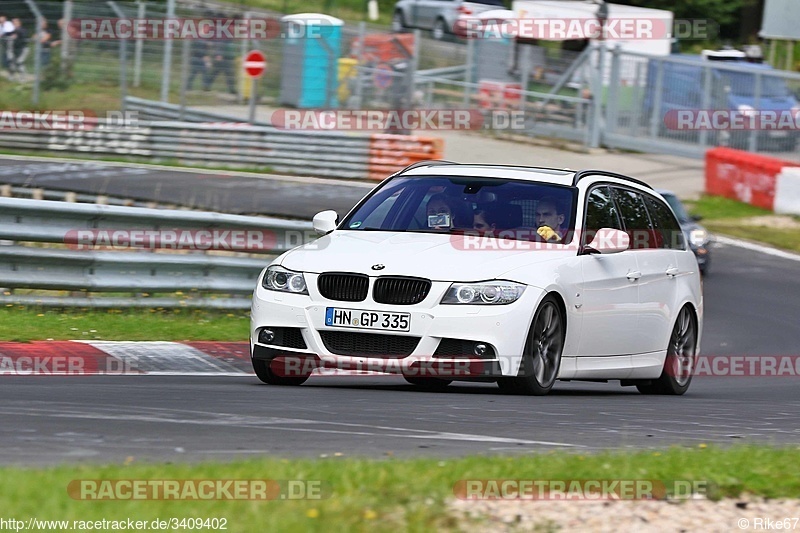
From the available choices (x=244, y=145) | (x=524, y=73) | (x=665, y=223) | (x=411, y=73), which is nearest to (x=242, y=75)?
(x=244, y=145)

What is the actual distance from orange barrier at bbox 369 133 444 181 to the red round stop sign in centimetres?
351

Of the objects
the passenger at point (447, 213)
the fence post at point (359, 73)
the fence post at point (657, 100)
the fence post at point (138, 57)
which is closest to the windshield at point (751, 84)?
the fence post at point (657, 100)

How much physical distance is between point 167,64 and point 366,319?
2201cm

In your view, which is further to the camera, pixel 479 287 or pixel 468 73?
pixel 468 73

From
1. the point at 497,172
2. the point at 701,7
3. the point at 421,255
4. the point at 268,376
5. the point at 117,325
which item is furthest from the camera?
the point at 701,7

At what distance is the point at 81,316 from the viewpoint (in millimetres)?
12086

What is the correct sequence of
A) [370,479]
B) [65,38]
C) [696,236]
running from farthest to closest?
[65,38]
[696,236]
[370,479]

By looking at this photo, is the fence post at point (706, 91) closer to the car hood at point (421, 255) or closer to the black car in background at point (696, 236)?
the black car in background at point (696, 236)

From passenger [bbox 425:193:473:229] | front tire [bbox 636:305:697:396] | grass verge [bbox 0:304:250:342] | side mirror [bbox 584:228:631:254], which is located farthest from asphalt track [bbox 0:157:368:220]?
side mirror [bbox 584:228:631:254]

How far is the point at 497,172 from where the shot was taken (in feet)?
32.6

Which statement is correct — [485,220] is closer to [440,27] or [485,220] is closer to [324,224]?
[324,224]

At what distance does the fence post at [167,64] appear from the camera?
96.4ft

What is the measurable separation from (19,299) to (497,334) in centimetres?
503

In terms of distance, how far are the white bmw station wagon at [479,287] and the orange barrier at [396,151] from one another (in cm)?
1613
